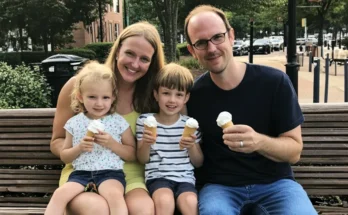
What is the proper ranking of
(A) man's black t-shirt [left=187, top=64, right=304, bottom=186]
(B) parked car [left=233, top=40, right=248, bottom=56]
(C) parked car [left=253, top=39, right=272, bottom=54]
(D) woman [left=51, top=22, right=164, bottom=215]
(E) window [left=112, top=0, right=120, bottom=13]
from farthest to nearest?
(E) window [left=112, top=0, right=120, bottom=13], (C) parked car [left=253, top=39, right=272, bottom=54], (B) parked car [left=233, top=40, right=248, bottom=56], (D) woman [left=51, top=22, right=164, bottom=215], (A) man's black t-shirt [left=187, top=64, right=304, bottom=186]

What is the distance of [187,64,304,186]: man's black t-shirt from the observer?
2.83 meters

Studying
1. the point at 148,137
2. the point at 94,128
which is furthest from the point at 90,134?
the point at 148,137

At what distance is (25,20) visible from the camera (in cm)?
2467

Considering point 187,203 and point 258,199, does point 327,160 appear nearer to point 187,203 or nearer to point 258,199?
point 258,199

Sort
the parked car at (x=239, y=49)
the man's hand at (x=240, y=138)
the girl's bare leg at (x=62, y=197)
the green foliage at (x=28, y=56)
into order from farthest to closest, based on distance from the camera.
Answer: the parked car at (x=239, y=49)
the green foliage at (x=28, y=56)
the girl's bare leg at (x=62, y=197)
the man's hand at (x=240, y=138)

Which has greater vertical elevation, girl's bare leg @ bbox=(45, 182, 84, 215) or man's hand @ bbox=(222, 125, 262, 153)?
man's hand @ bbox=(222, 125, 262, 153)

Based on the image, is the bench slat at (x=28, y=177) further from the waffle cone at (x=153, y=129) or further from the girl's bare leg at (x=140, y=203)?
the waffle cone at (x=153, y=129)

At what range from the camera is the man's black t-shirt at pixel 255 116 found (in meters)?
2.83

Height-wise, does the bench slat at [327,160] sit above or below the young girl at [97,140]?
below

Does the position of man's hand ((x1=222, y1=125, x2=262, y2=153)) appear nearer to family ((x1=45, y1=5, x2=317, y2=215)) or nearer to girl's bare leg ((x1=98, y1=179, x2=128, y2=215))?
family ((x1=45, y1=5, x2=317, y2=215))

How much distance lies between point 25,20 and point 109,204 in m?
24.0

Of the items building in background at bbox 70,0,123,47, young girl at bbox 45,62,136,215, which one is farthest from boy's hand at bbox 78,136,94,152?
building in background at bbox 70,0,123,47

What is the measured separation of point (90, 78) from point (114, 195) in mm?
734

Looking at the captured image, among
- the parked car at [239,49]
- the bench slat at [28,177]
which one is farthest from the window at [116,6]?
the bench slat at [28,177]
